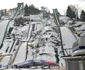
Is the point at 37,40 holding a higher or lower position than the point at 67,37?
lower

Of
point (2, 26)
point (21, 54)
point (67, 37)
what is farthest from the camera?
point (2, 26)

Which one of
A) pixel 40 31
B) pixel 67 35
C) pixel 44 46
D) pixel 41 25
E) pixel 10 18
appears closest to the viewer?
pixel 44 46

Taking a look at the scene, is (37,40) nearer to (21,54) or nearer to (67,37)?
(67,37)

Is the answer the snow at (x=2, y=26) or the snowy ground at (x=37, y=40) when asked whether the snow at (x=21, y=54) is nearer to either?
the snowy ground at (x=37, y=40)

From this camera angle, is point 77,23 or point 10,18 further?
point 10,18

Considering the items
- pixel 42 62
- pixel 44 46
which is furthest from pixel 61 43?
pixel 42 62

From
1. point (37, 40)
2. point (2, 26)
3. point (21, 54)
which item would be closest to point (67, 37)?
point (37, 40)

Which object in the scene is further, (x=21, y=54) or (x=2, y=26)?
(x=2, y=26)

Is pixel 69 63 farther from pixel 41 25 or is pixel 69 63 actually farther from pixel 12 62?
pixel 41 25

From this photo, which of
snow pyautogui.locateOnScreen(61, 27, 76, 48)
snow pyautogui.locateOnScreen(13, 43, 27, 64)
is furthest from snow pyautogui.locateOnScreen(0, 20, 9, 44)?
snow pyautogui.locateOnScreen(61, 27, 76, 48)

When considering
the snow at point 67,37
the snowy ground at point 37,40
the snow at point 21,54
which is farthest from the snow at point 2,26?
the snow at point 67,37

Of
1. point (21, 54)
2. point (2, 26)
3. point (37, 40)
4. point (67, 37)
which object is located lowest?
point (21, 54)
